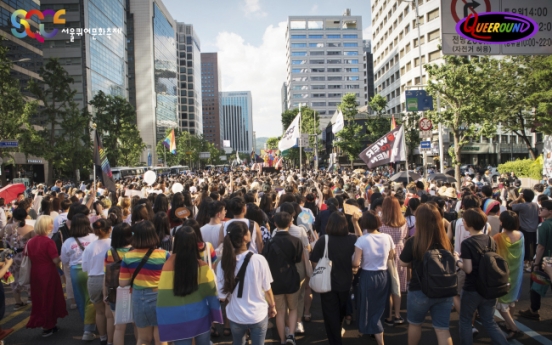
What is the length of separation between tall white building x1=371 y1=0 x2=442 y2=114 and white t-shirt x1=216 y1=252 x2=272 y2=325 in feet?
159

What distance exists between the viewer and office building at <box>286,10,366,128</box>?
378ft

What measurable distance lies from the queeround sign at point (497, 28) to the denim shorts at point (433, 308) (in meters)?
6.51

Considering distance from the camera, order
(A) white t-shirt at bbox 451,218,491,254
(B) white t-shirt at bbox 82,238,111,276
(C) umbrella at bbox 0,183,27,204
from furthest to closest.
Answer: (C) umbrella at bbox 0,183,27,204 → (A) white t-shirt at bbox 451,218,491,254 → (B) white t-shirt at bbox 82,238,111,276

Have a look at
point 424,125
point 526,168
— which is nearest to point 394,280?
point 424,125

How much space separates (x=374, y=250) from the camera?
4633 millimetres

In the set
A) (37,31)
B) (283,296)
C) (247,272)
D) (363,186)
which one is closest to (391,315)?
(283,296)

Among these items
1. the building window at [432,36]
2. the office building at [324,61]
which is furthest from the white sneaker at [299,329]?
the office building at [324,61]

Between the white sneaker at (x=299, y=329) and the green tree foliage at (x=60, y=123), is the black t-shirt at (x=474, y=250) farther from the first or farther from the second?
the green tree foliage at (x=60, y=123)

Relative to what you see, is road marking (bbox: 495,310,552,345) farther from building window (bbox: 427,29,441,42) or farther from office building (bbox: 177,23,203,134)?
office building (bbox: 177,23,203,134)

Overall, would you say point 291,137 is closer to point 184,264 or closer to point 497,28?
point 497,28

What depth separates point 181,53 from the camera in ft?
435

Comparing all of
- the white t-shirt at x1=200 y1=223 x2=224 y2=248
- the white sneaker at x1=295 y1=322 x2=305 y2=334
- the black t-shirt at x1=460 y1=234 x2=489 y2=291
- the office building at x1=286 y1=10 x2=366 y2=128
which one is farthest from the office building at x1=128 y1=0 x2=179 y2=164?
the black t-shirt at x1=460 y1=234 x2=489 y2=291

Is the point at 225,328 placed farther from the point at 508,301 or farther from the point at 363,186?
the point at 363,186

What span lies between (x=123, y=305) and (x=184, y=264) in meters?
1.27
